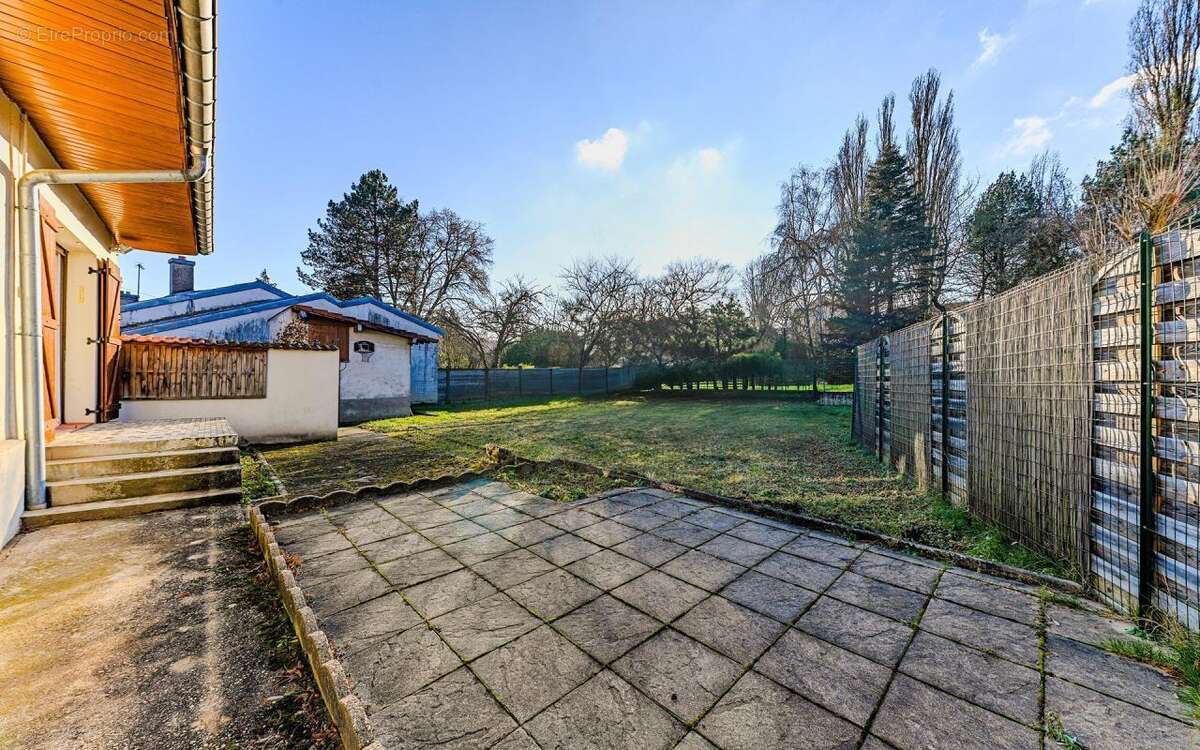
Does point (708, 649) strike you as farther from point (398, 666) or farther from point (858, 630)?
point (398, 666)

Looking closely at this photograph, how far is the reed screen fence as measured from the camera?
5.94ft

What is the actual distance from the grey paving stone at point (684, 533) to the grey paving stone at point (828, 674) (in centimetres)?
114

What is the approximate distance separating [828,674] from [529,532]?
2081 millimetres

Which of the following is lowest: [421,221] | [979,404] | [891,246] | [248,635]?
[248,635]

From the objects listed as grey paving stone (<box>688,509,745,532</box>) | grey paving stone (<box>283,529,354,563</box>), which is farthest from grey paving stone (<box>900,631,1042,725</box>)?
grey paving stone (<box>283,529,354,563</box>)

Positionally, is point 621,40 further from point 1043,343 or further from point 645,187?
point 1043,343

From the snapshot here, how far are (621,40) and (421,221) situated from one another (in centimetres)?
1690

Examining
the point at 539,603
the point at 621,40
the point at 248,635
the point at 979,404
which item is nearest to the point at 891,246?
the point at 621,40

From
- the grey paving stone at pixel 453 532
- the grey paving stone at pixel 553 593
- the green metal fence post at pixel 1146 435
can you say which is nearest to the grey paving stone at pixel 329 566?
the grey paving stone at pixel 453 532

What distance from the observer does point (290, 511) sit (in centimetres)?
361

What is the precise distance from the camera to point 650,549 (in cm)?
289

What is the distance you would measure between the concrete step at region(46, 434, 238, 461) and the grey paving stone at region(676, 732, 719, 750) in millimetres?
4839

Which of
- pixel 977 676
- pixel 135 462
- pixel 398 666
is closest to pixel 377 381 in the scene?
pixel 135 462

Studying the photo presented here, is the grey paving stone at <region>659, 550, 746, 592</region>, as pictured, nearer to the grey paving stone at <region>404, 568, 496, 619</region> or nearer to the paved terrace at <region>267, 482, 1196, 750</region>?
the paved terrace at <region>267, 482, 1196, 750</region>
